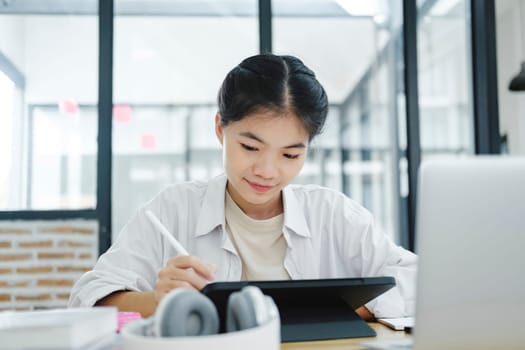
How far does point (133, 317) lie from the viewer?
3.07 feet

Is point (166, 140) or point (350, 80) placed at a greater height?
point (350, 80)

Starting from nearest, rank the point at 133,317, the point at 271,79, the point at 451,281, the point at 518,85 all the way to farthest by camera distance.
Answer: the point at 451,281 → the point at 133,317 → the point at 271,79 → the point at 518,85

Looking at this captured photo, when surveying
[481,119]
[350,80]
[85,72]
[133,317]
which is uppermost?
[350,80]

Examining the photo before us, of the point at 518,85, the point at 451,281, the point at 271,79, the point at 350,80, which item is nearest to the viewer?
the point at 451,281

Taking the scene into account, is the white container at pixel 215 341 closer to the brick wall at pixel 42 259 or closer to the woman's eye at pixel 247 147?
the woman's eye at pixel 247 147

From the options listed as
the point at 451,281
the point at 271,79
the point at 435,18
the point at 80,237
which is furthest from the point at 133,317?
the point at 435,18

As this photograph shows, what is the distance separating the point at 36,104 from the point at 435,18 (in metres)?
3.18

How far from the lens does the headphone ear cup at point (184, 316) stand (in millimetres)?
564

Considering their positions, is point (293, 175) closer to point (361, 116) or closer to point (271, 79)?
point (271, 79)

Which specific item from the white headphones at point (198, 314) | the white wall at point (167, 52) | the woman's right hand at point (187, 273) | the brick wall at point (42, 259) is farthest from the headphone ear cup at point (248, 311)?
the white wall at point (167, 52)

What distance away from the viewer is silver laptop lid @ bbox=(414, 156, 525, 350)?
62 cm

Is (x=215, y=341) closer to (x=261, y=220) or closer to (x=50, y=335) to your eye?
(x=50, y=335)

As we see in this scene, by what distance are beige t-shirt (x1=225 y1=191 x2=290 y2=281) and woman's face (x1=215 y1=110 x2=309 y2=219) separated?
0.11 m

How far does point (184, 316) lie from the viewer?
22.5 inches
